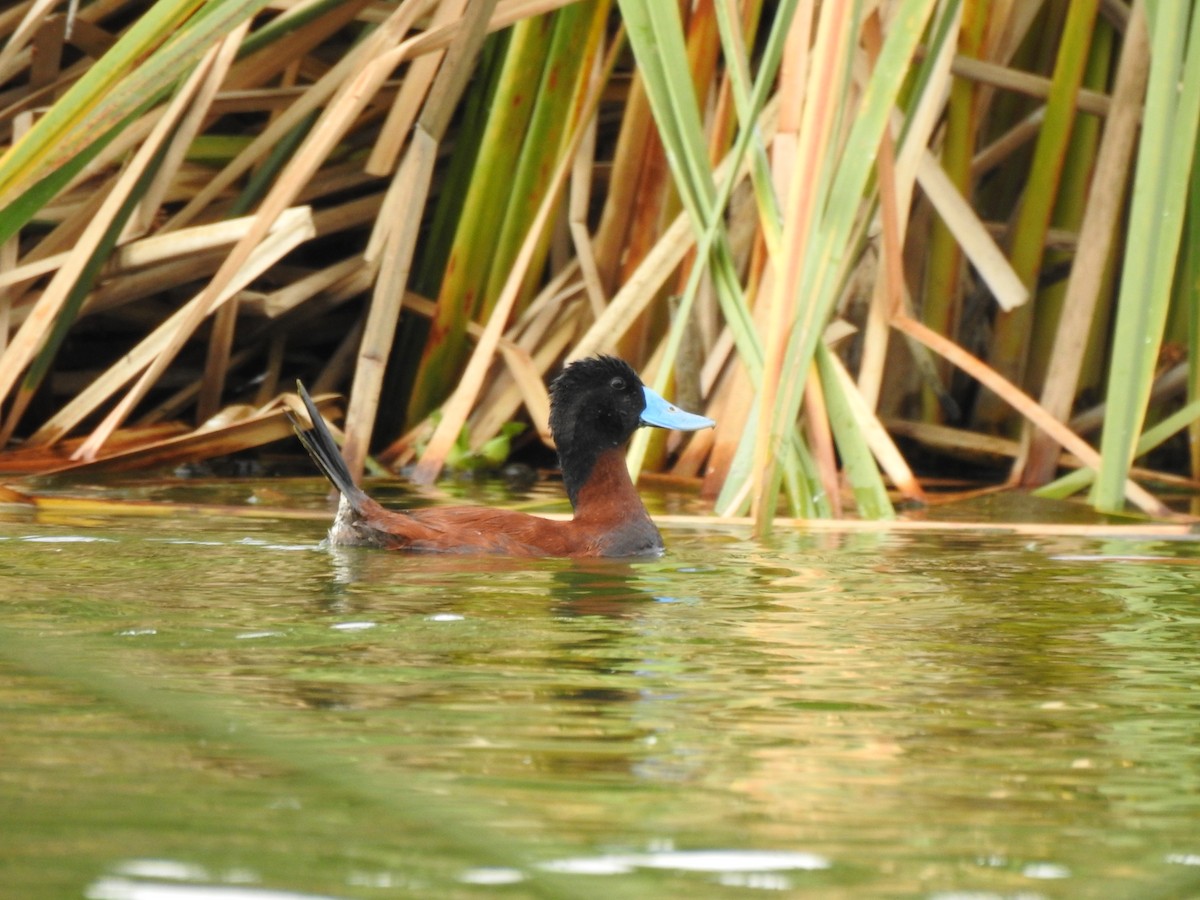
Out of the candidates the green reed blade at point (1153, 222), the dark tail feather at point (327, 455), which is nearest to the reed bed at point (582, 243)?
the green reed blade at point (1153, 222)

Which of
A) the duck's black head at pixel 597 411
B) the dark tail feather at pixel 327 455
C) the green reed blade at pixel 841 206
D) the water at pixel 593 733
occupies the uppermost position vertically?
the green reed blade at pixel 841 206

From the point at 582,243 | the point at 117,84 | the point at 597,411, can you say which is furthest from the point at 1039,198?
the point at 117,84

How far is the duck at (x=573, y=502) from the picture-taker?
15.2ft

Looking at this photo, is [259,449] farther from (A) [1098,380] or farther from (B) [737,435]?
(A) [1098,380]

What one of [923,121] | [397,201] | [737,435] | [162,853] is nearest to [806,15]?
[923,121]

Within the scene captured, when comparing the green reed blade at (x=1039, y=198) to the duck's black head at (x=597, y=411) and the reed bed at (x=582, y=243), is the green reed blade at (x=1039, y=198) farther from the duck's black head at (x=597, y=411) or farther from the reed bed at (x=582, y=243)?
the duck's black head at (x=597, y=411)

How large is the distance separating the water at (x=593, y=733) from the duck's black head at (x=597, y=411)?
1.04 m

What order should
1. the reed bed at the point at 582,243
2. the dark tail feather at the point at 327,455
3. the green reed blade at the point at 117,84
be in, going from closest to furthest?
the green reed blade at the point at 117,84
the dark tail feather at the point at 327,455
the reed bed at the point at 582,243

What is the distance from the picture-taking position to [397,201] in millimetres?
5988

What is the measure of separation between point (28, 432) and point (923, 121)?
3329 millimetres

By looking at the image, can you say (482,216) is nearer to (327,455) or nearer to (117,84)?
(327,455)

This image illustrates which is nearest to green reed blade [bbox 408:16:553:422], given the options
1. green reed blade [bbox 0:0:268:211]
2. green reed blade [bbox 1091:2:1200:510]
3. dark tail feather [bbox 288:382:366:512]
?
dark tail feather [bbox 288:382:366:512]

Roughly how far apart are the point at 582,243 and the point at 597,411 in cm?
111

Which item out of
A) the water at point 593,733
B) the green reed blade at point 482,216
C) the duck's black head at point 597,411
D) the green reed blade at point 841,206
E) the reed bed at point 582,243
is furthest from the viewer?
the green reed blade at point 482,216
